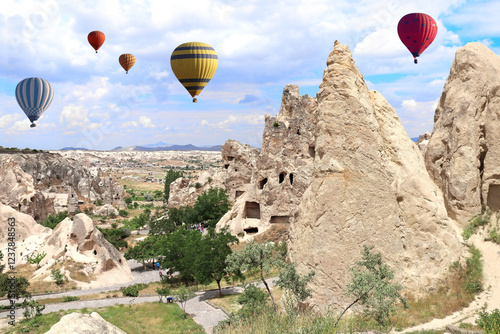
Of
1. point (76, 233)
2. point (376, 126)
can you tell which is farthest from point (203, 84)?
point (376, 126)

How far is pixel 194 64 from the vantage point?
1667 inches

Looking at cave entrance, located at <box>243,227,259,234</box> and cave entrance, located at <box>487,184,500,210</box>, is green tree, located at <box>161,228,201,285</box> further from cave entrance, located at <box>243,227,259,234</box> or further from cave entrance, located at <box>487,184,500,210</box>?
cave entrance, located at <box>487,184,500,210</box>

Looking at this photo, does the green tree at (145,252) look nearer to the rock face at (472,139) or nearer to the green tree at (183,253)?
the green tree at (183,253)

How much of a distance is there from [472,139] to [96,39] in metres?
62.5

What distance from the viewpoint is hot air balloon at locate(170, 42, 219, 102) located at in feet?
138

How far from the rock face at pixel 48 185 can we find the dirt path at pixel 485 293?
66183 millimetres

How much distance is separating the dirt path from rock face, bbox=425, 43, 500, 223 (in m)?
1.89

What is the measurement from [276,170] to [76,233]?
22.0m

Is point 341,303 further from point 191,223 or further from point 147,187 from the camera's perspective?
point 147,187

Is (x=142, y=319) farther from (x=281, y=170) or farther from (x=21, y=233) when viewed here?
(x=21, y=233)

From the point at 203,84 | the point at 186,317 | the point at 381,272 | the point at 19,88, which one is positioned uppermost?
the point at 19,88

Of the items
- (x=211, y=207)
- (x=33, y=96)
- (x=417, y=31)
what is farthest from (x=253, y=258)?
(x=33, y=96)

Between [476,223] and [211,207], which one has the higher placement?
[476,223]

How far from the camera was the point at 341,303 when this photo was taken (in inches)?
704
